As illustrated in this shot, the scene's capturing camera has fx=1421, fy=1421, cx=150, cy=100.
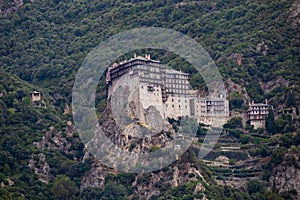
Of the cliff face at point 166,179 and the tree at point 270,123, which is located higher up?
the tree at point 270,123

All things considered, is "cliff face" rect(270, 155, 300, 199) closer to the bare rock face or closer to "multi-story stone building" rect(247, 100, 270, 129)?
"multi-story stone building" rect(247, 100, 270, 129)

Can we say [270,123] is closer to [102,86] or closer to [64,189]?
[102,86]

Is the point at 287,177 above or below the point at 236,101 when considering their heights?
below

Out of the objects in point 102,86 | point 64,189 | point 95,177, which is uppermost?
point 102,86

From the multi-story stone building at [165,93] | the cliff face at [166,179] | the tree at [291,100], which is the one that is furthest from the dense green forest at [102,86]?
the multi-story stone building at [165,93]

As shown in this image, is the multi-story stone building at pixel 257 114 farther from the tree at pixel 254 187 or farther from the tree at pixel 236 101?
the tree at pixel 254 187

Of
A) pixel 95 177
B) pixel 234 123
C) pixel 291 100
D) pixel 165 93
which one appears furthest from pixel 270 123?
pixel 95 177
